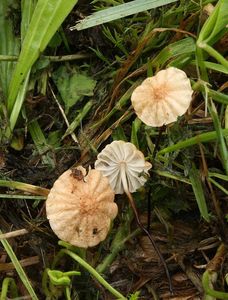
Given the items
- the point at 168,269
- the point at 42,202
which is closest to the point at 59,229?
the point at 42,202

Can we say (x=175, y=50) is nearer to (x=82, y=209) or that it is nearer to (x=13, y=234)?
(x=82, y=209)

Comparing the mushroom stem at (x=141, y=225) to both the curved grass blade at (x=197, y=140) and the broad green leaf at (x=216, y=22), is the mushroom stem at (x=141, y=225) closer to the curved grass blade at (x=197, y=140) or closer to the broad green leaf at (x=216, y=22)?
the curved grass blade at (x=197, y=140)

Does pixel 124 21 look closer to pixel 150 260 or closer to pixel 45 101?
pixel 45 101

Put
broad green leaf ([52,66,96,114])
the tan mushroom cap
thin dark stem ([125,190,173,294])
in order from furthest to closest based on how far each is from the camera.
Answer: broad green leaf ([52,66,96,114])
thin dark stem ([125,190,173,294])
the tan mushroom cap

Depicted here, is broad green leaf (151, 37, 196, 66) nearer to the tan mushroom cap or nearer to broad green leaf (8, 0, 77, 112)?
broad green leaf (8, 0, 77, 112)

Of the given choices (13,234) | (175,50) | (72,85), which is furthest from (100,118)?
(13,234)

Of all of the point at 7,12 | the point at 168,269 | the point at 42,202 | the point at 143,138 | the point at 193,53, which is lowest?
the point at 168,269

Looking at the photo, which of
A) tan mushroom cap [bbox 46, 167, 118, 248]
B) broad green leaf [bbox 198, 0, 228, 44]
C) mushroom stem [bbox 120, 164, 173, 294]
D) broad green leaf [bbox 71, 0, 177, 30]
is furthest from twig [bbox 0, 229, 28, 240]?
broad green leaf [bbox 198, 0, 228, 44]
